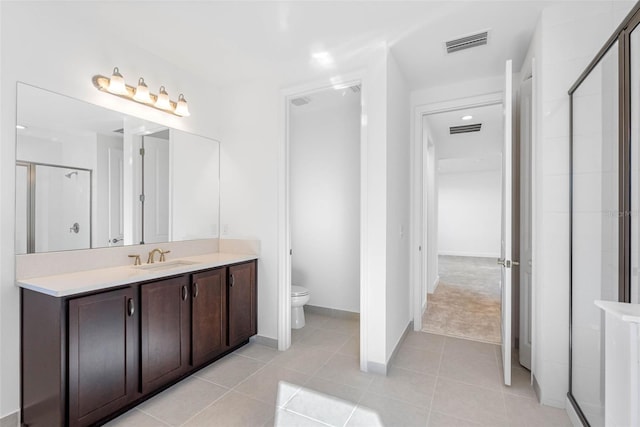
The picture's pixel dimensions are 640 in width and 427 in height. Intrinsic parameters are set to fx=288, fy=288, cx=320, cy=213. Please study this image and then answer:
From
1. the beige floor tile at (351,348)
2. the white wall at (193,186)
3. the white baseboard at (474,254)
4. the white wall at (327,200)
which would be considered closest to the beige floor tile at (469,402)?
the beige floor tile at (351,348)

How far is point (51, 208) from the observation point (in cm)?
183

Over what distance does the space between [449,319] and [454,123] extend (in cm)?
270

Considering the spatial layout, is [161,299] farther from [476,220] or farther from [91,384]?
[476,220]

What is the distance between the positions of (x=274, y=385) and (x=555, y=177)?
2409mm

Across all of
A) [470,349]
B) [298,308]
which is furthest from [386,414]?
[298,308]

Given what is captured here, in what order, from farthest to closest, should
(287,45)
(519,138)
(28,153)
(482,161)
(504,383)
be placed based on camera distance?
(482,161) → (519,138) → (287,45) → (504,383) → (28,153)

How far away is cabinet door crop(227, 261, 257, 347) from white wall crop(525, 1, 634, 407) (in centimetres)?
Answer: 229

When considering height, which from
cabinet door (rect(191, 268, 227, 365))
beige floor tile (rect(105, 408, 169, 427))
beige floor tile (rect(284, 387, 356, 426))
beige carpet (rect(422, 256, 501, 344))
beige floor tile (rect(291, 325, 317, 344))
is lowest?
beige carpet (rect(422, 256, 501, 344))

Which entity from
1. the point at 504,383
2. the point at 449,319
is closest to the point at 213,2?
the point at 504,383

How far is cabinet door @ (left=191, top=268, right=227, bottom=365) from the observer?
224 cm

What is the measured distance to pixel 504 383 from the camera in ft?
7.04

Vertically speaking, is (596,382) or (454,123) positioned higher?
(454,123)

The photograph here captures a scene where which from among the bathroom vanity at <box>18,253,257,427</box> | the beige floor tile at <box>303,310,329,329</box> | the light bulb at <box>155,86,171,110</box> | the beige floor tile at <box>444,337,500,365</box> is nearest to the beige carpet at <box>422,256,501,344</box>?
the beige floor tile at <box>444,337,500,365</box>

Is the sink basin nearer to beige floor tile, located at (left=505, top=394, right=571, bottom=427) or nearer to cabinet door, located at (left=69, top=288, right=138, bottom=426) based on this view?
cabinet door, located at (left=69, top=288, right=138, bottom=426)
